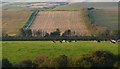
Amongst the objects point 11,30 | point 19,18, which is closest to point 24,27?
point 11,30

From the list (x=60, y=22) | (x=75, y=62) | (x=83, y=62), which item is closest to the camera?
(x=83, y=62)

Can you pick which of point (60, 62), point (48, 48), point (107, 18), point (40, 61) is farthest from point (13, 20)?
point (60, 62)

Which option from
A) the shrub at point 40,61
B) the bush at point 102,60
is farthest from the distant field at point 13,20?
the bush at point 102,60

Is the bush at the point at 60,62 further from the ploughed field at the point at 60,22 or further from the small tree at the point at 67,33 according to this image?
the ploughed field at the point at 60,22

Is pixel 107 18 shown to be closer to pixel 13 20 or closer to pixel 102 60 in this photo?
pixel 13 20

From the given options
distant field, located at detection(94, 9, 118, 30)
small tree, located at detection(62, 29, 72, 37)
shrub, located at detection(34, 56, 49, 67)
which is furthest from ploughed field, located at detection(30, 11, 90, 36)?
shrub, located at detection(34, 56, 49, 67)

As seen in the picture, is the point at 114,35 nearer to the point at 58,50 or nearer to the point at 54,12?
the point at 58,50
